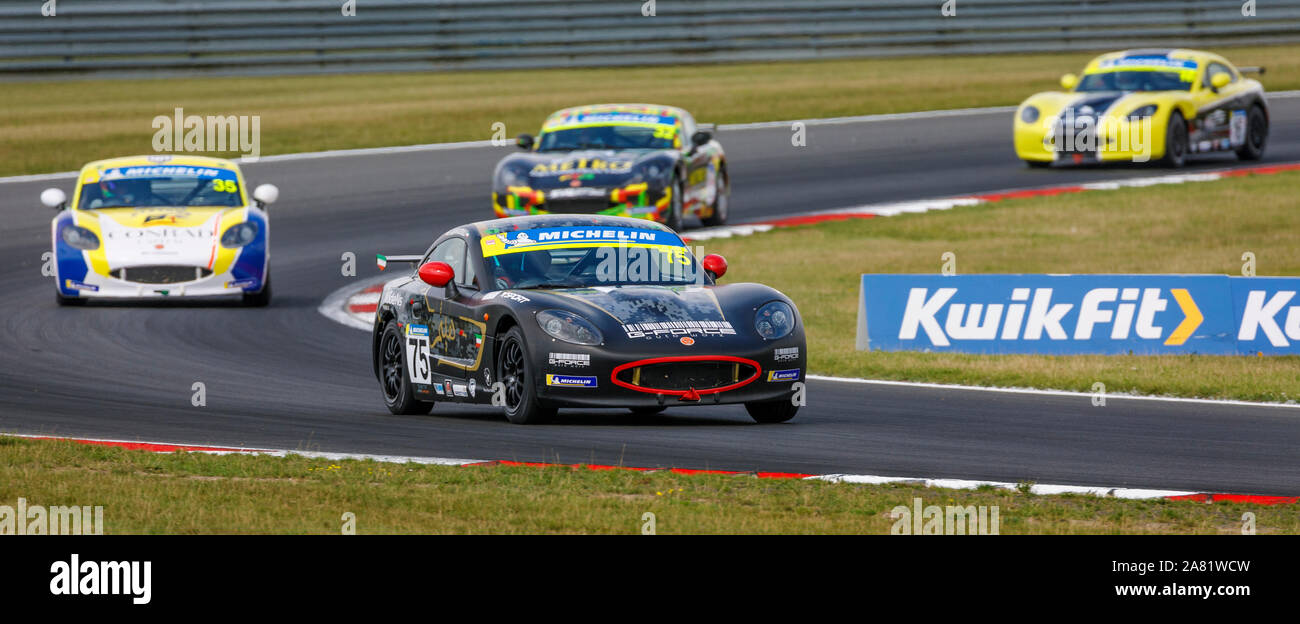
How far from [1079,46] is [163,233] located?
24387mm

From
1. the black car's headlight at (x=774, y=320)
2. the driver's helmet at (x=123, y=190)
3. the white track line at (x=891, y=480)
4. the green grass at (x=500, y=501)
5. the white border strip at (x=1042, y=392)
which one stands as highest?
the driver's helmet at (x=123, y=190)

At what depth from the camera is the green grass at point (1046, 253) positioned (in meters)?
13.8

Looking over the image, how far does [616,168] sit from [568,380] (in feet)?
34.1

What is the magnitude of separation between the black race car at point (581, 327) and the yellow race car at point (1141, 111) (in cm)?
1483

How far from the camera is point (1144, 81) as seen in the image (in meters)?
25.9

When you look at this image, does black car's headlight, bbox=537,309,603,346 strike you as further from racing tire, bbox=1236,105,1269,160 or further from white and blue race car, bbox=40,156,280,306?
racing tire, bbox=1236,105,1269,160

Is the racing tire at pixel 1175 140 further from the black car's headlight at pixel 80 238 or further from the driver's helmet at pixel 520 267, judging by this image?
the driver's helmet at pixel 520 267

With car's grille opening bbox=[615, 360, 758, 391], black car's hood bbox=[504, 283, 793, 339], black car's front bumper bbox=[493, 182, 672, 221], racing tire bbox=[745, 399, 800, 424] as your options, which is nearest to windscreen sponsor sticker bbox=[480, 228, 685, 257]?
black car's hood bbox=[504, 283, 793, 339]

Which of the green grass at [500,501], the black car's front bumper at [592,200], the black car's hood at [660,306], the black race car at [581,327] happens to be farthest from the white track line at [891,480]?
the black car's front bumper at [592,200]

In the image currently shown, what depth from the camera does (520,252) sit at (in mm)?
11898

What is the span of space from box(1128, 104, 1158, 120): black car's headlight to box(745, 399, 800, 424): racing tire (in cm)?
1557

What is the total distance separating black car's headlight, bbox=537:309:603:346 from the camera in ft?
35.7

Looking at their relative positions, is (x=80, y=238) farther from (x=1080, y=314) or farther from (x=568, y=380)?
(x=1080, y=314)

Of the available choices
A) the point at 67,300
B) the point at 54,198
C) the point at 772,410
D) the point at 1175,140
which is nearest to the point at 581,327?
the point at 772,410
